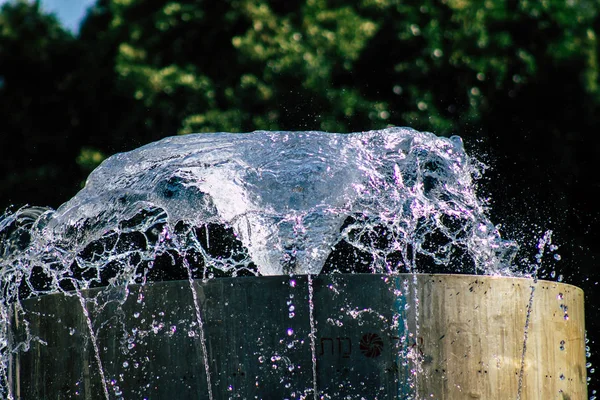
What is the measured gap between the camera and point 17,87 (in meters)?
14.9

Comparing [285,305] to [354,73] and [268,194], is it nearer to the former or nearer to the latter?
[268,194]

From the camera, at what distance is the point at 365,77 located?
1172 cm

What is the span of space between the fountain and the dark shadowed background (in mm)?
5873

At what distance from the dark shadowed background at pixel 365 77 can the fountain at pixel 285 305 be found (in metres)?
5.87

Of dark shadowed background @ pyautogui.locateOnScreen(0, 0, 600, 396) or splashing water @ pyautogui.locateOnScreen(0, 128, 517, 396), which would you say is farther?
dark shadowed background @ pyautogui.locateOnScreen(0, 0, 600, 396)

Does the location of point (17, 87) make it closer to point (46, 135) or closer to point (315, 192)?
point (46, 135)

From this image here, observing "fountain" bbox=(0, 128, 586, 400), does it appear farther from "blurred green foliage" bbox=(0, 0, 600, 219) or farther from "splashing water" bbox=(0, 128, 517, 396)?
"blurred green foliage" bbox=(0, 0, 600, 219)

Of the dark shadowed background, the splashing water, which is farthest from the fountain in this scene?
the dark shadowed background

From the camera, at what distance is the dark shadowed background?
11.1 m

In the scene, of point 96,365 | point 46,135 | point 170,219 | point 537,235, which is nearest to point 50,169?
point 46,135

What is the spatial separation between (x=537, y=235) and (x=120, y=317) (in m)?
7.88

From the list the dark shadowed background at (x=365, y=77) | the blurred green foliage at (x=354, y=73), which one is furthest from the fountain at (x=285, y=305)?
the blurred green foliage at (x=354, y=73)

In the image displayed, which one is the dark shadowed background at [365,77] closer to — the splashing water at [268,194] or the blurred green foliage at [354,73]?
the blurred green foliage at [354,73]

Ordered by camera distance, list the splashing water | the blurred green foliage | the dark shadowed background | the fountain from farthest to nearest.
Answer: the blurred green foliage → the dark shadowed background → the splashing water → the fountain
